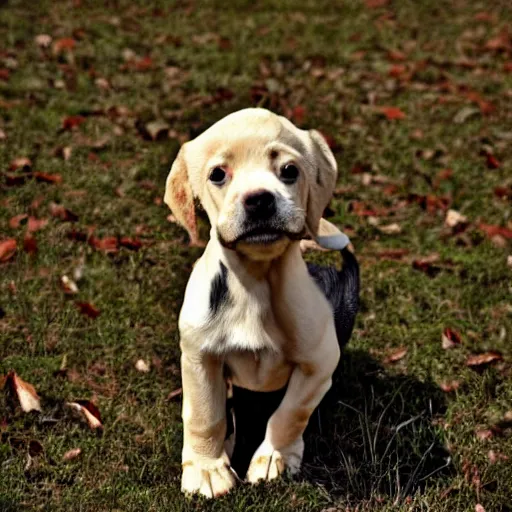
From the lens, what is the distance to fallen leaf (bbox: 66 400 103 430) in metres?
3.63

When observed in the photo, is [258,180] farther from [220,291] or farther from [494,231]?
[494,231]

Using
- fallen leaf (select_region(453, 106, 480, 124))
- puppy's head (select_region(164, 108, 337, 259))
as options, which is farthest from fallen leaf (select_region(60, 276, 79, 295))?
fallen leaf (select_region(453, 106, 480, 124))

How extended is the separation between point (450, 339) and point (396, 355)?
0.31 meters

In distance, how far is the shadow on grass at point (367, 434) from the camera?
11.1ft

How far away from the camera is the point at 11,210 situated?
5.10 m

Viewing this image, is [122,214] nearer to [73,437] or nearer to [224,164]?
[73,437]

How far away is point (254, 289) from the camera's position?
2982 mm

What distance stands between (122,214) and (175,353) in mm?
1400

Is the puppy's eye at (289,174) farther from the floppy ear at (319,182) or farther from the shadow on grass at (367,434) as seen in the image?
the shadow on grass at (367,434)

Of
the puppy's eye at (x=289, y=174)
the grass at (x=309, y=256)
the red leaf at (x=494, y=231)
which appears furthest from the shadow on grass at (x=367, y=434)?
the red leaf at (x=494, y=231)

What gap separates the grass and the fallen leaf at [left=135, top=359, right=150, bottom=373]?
0.12ft

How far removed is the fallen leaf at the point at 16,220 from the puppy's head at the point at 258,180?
2214 millimetres

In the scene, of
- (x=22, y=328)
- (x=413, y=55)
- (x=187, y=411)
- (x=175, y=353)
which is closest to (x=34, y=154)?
(x=22, y=328)

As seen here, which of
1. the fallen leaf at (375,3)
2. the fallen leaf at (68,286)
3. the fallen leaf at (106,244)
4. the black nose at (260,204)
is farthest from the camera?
the fallen leaf at (375,3)
